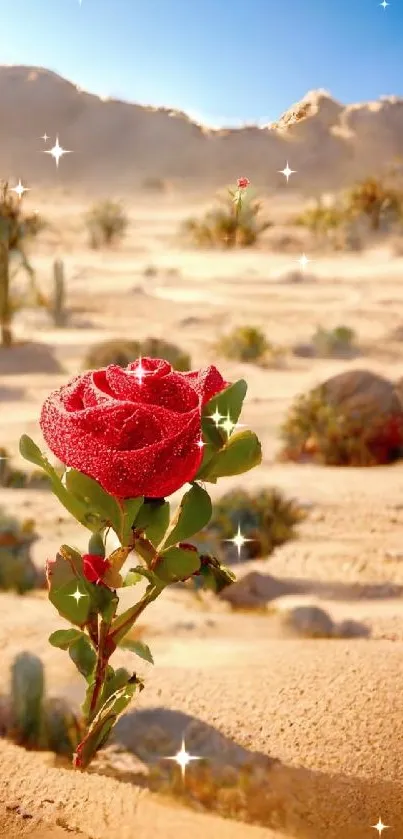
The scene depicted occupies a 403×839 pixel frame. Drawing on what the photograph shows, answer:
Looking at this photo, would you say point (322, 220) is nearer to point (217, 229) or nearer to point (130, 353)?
point (217, 229)

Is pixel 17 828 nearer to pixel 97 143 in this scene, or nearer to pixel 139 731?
pixel 139 731

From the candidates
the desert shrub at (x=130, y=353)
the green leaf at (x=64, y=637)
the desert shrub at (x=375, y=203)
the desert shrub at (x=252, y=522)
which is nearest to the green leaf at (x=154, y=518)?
the green leaf at (x=64, y=637)

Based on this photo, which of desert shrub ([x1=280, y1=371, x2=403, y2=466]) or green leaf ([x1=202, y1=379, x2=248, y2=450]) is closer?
green leaf ([x1=202, y1=379, x2=248, y2=450])

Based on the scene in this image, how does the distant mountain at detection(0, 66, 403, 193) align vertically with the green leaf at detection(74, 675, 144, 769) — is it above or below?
above

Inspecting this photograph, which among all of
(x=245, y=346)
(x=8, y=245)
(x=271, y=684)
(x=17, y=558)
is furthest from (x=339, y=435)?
(x=8, y=245)

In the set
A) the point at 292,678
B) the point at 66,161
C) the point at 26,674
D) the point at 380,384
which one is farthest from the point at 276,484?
the point at 66,161

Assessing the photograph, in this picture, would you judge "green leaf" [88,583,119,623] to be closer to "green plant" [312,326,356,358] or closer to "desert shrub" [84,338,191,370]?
"desert shrub" [84,338,191,370]

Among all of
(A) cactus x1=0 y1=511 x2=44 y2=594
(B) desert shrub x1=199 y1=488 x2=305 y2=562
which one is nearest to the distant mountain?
(B) desert shrub x1=199 y1=488 x2=305 y2=562
